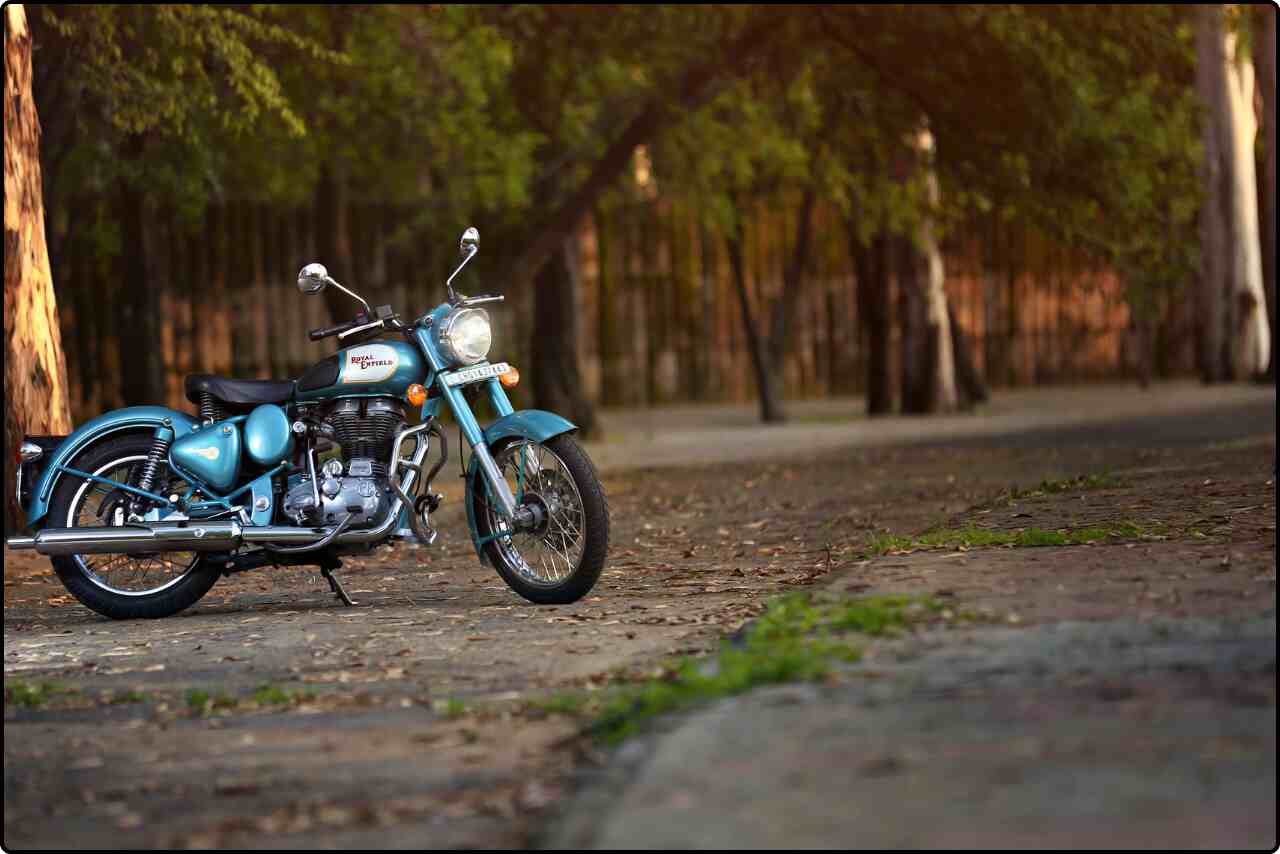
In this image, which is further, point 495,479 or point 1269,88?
point 1269,88

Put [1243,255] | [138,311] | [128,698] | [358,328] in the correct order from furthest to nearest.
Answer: [1243,255], [138,311], [358,328], [128,698]

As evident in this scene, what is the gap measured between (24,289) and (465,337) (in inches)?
205

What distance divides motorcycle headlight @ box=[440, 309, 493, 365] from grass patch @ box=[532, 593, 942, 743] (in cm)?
235

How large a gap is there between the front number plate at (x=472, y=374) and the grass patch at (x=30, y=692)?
2.51 m

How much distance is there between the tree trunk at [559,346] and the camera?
79.3 feet

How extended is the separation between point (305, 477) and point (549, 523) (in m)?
1.18

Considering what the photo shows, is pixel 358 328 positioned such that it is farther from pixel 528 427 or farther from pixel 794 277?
pixel 794 277

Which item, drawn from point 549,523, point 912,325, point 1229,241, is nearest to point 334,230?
point 912,325

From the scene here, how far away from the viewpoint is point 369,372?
951cm

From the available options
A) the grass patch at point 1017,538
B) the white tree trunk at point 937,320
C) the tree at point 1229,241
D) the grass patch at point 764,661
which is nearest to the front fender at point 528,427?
the grass patch at point 1017,538

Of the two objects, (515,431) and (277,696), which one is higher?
(515,431)

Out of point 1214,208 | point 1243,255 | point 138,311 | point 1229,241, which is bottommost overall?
point 138,311

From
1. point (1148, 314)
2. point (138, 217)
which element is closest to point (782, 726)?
point (138, 217)

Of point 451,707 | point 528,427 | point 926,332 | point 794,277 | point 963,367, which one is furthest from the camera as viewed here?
point 963,367
